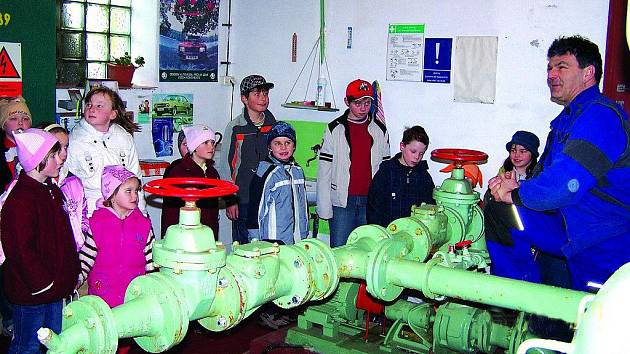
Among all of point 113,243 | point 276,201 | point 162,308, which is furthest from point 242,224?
point 162,308

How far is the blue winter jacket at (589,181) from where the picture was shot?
7.73ft

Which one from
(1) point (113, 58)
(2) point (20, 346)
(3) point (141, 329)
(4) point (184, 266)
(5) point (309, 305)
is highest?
(1) point (113, 58)

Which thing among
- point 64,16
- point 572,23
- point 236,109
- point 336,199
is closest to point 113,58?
point 64,16

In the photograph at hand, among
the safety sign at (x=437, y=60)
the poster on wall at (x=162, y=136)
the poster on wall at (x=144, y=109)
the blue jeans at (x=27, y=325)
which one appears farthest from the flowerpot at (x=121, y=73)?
the blue jeans at (x=27, y=325)

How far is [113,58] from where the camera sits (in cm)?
636

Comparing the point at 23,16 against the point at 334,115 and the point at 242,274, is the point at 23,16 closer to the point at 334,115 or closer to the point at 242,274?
the point at 334,115

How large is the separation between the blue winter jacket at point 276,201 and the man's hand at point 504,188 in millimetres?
2078

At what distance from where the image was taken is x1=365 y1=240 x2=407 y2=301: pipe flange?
183 cm

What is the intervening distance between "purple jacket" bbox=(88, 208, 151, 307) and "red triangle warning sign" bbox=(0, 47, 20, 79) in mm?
1672

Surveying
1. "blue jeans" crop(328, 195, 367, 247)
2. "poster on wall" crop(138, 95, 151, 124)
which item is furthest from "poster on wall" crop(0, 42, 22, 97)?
"blue jeans" crop(328, 195, 367, 247)

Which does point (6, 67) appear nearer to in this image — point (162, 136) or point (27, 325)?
point (162, 136)

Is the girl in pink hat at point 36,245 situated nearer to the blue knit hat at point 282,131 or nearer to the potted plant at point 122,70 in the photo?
the blue knit hat at point 282,131

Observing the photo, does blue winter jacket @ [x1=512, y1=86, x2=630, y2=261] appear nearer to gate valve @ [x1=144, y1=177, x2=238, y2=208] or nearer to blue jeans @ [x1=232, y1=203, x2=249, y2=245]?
gate valve @ [x1=144, y1=177, x2=238, y2=208]

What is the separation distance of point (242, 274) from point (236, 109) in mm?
5551
